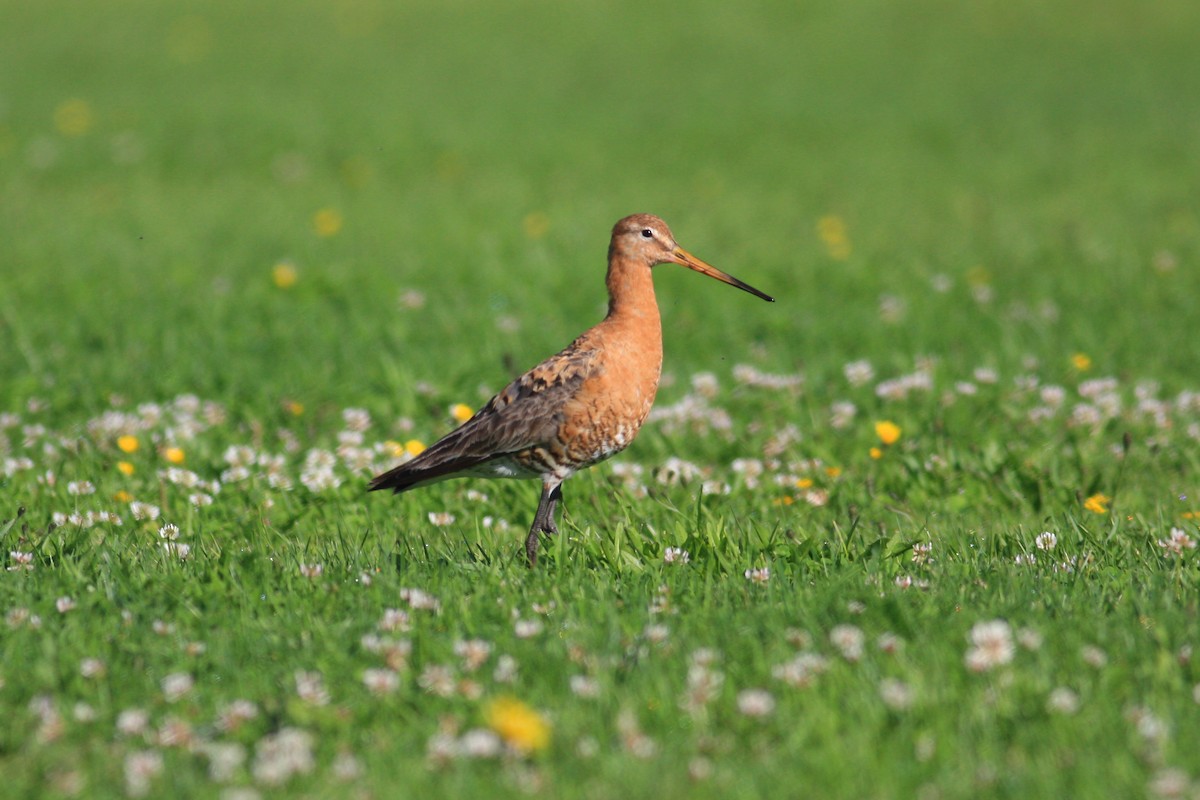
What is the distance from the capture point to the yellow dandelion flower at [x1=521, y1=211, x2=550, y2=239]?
43.6 feet

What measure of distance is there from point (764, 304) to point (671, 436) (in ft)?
11.9

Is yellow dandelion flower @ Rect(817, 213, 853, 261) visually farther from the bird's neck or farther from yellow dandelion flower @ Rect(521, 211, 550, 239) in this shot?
the bird's neck

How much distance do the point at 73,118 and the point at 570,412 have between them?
49.1ft

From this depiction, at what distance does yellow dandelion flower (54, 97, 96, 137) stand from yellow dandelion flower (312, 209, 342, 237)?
536cm

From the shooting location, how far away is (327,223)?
1342 cm

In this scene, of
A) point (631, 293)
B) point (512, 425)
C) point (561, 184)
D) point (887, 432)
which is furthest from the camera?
point (561, 184)

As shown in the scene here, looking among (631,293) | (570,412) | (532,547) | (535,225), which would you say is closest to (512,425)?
(570,412)

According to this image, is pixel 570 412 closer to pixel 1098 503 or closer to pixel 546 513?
pixel 546 513

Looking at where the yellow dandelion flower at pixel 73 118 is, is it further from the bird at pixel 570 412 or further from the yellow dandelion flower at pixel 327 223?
the bird at pixel 570 412

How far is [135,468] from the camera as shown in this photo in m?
6.75

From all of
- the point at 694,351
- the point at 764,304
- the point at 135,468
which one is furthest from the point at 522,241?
the point at 135,468

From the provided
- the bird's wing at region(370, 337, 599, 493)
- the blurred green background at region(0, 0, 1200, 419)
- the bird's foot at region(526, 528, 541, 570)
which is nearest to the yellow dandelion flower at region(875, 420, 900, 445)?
the blurred green background at region(0, 0, 1200, 419)

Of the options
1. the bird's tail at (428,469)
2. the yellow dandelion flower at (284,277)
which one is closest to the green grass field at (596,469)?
the yellow dandelion flower at (284,277)

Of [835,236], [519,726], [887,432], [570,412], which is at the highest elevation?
[519,726]
